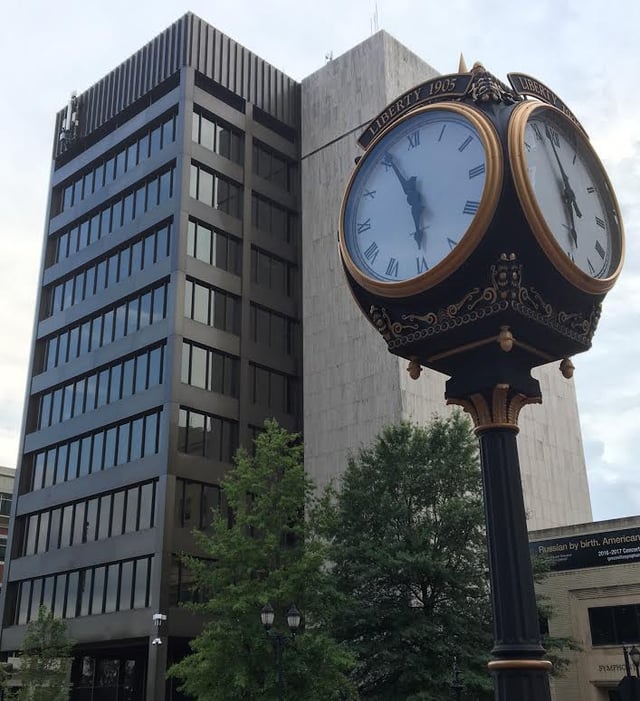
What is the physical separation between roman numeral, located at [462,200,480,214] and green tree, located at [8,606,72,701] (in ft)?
145

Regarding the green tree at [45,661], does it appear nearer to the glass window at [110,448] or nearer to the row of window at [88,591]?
the row of window at [88,591]

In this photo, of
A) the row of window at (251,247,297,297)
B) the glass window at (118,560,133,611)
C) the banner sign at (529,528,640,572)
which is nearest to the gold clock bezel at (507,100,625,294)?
the banner sign at (529,528,640,572)

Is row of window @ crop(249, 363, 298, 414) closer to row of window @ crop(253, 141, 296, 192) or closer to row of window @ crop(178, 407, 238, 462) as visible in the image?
row of window @ crop(178, 407, 238, 462)

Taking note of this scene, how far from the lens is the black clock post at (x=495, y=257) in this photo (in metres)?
9.70

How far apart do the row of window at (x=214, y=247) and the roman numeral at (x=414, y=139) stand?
155ft

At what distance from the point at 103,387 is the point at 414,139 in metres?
49.9

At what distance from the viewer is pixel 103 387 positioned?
192ft

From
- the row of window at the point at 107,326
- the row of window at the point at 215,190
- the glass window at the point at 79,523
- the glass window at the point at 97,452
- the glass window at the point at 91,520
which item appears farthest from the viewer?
the row of window at the point at 215,190

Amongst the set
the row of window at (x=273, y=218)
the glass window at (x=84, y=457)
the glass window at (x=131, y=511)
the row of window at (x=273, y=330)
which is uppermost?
the row of window at (x=273, y=218)

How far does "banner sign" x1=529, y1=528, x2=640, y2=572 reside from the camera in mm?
39281

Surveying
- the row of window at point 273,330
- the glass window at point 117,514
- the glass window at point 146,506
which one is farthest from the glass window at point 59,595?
the row of window at point 273,330

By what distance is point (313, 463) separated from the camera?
56844 millimetres

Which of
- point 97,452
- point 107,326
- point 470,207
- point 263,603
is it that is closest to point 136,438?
point 97,452

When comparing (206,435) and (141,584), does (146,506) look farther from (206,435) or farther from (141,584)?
(206,435)
